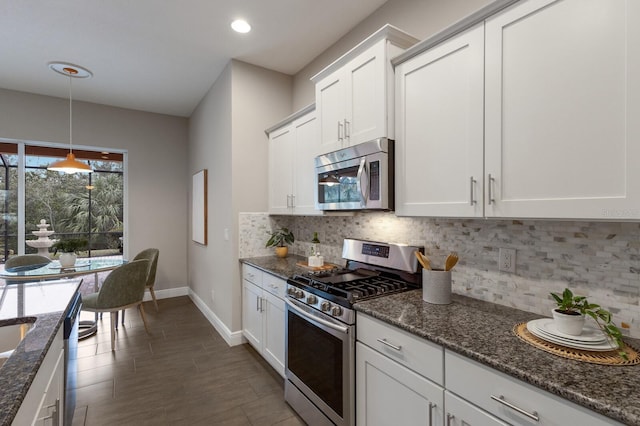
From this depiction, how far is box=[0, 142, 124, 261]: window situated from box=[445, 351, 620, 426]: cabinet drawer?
16.8ft

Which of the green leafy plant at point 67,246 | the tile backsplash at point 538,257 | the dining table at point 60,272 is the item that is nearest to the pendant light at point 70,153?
the green leafy plant at point 67,246

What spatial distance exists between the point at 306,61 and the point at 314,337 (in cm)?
276

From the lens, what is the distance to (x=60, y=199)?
4.38 meters

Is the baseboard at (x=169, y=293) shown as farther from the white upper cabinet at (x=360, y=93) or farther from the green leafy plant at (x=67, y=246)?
the white upper cabinet at (x=360, y=93)

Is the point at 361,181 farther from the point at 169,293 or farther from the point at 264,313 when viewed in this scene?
the point at 169,293

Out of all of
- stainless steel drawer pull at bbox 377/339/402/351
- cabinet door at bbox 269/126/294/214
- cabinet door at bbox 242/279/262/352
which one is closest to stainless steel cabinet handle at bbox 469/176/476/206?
stainless steel drawer pull at bbox 377/339/402/351

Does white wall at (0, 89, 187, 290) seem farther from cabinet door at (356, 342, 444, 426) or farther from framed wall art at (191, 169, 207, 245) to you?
cabinet door at (356, 342, 444, 426)

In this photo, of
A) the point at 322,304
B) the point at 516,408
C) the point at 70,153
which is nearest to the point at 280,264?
the point at 322,304

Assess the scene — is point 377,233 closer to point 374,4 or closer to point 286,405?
point 286,405

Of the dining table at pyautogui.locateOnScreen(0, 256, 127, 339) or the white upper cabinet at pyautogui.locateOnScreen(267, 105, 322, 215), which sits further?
the dining table at pyautogui.locateOnScreen(0, 256, 127, 339)

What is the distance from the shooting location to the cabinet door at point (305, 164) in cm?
270

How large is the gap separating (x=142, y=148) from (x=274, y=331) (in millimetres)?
3796

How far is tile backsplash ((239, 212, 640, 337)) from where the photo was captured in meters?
1.25

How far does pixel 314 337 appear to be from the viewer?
6.36ft
